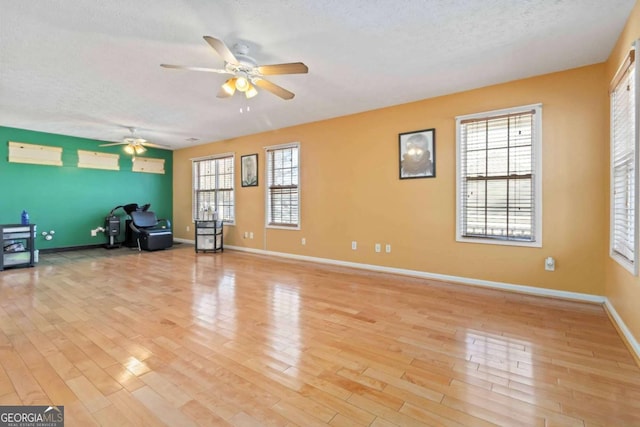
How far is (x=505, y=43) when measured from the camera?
2.78 meters

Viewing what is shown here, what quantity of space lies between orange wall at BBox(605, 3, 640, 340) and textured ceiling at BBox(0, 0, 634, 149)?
0.35 feet

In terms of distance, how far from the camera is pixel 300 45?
9.20 feet

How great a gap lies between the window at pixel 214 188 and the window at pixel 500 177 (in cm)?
504

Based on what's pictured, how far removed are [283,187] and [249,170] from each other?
1105mm

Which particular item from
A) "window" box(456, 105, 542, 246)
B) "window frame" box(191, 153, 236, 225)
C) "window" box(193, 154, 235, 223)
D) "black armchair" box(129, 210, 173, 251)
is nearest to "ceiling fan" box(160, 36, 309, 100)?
"window" box(456, 105, 542, 246)

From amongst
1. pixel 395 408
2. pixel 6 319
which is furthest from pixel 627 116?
pixel 6 319

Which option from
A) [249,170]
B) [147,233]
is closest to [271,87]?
[249,170]

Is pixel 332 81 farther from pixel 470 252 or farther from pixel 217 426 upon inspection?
pixel 217 426

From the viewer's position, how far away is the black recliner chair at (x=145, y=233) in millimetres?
6629

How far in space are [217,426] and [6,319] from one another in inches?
108

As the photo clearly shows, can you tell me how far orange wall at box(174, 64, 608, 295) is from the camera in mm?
3234

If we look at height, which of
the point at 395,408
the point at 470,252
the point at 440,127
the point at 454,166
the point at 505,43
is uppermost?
the point at 505,43

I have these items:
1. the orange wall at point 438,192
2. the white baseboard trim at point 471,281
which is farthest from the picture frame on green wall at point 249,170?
the white baseboard trim at point 471,281

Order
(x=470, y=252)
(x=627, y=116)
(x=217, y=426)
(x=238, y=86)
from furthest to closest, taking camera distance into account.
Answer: (x=470, y=252) → (x=238, y=86) → (x=627, y=116) → (x=217, y=426)
